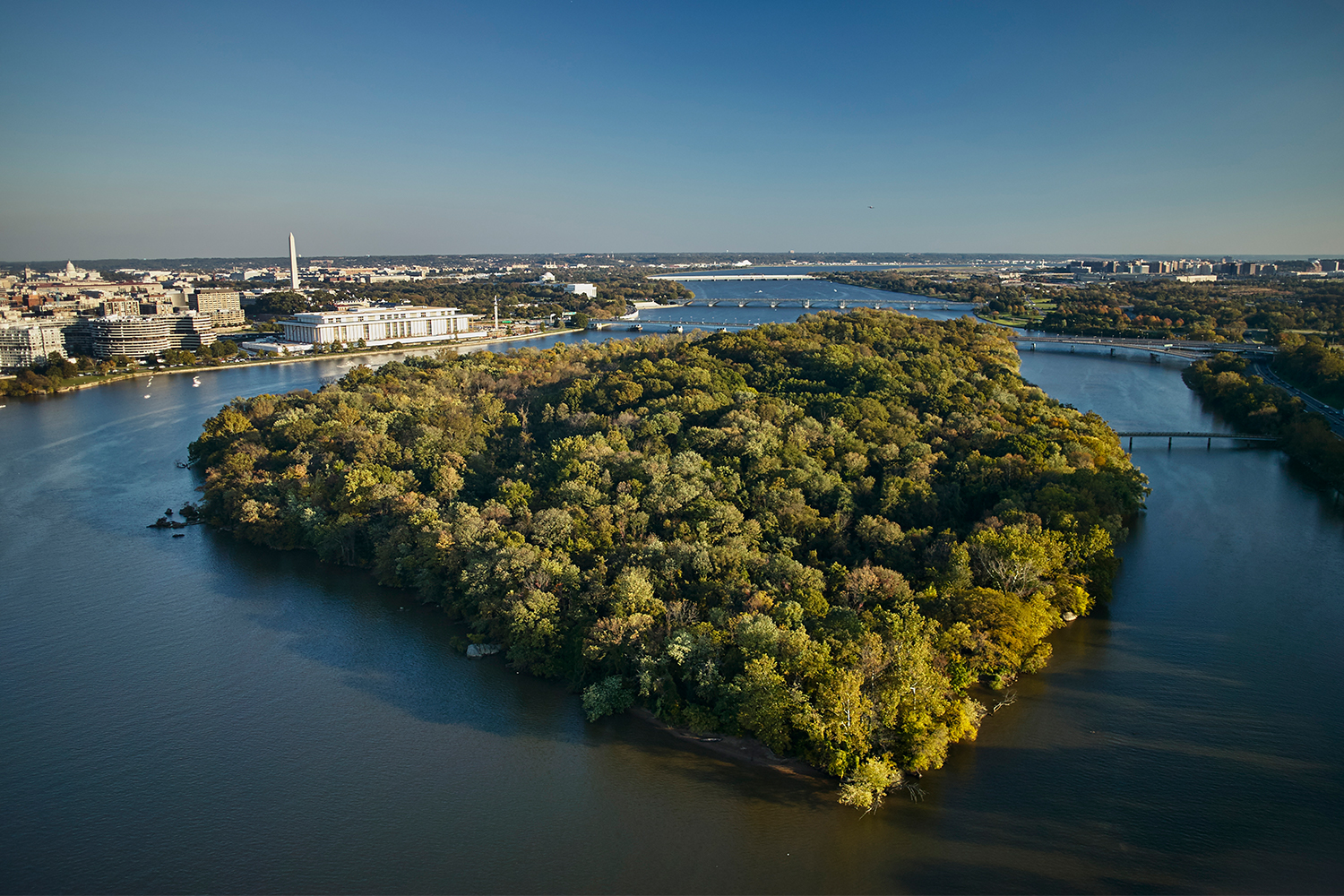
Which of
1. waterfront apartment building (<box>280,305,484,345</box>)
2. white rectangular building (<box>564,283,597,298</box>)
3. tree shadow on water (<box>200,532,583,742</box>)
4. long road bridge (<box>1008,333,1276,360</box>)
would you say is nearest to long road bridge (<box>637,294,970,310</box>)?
white rectangular building (<box>564,283,597,298</box>)

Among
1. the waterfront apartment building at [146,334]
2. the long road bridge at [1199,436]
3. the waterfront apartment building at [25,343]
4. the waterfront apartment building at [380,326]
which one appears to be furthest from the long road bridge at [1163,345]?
the waterfront apartment building at [25,343]

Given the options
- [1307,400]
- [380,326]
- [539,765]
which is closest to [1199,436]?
[1307,400]

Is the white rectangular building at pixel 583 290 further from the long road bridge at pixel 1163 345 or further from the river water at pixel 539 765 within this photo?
the river water at pixel 539 765

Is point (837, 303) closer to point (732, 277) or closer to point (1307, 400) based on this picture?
point (1307, 400)

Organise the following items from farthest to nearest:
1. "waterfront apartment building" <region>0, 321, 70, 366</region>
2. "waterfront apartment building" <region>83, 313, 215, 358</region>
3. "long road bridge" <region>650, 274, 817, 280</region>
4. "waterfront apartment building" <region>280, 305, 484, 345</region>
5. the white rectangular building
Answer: "long road bridge" <region>650, 274, 817, 280</region>
the white rectangular building
"waterfront apartment building" <region>280, 305, 484, 345</region>
"waterfront apartment building" <region>83, 313, 215, 358</region>
"waterfront apartment building" <region>0, 321, 70, 366</region>

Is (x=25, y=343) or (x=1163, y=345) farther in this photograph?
(x=1163, y=345)

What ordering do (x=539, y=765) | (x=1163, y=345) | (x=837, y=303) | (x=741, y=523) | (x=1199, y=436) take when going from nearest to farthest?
1. (x=539, y=765)
2. (x=741, y=523)
3. (x=1199, y=436)
4. (x=1163, y=345)
5. (x=837, y=303)

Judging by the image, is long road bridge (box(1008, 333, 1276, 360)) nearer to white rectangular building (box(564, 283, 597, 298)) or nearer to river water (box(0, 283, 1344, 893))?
river water (box(0, 283, 1344, 893))
